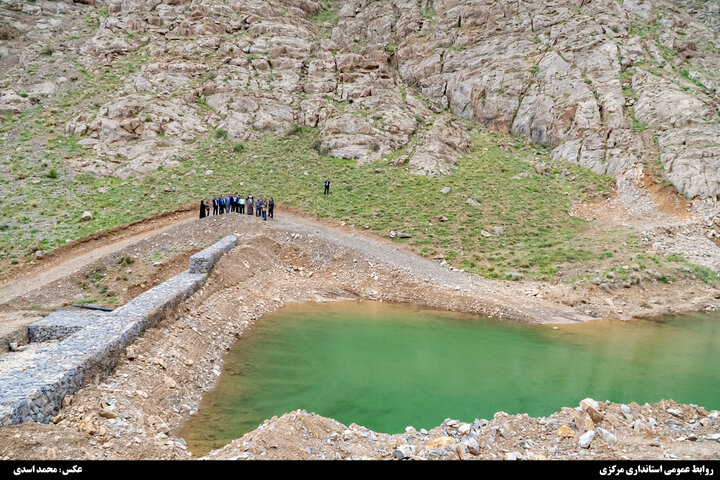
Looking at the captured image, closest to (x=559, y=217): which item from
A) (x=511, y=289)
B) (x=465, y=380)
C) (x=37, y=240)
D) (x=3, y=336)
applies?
(x=511, y=289)

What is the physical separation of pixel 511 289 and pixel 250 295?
42.3 feet

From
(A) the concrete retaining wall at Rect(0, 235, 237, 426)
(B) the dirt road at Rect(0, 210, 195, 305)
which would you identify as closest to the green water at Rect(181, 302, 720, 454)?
(A) the concrete retaining wall at Rect(0, 235, 237, 426)

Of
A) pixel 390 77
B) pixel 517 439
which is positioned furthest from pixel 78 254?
pixel 390 77

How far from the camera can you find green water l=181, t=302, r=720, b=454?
10.1 metres

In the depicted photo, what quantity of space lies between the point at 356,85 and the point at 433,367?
1352 inches

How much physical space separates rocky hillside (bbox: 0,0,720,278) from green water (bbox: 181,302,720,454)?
1638cm

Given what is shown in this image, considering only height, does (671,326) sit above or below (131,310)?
below

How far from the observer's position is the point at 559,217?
2702 centimetres

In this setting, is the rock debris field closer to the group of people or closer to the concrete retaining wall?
the concrete retaining wall

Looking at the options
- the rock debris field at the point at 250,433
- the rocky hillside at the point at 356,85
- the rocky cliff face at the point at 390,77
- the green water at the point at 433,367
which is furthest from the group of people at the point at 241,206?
the green water at the point at 433,367

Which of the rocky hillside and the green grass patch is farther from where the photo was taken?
the rocky hillside

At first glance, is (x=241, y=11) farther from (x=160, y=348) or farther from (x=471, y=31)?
(x=160, y=348)

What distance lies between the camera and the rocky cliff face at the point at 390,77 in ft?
105

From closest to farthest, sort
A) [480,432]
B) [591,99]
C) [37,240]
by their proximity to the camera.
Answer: [480,432] < [37,240] < [591,99]
